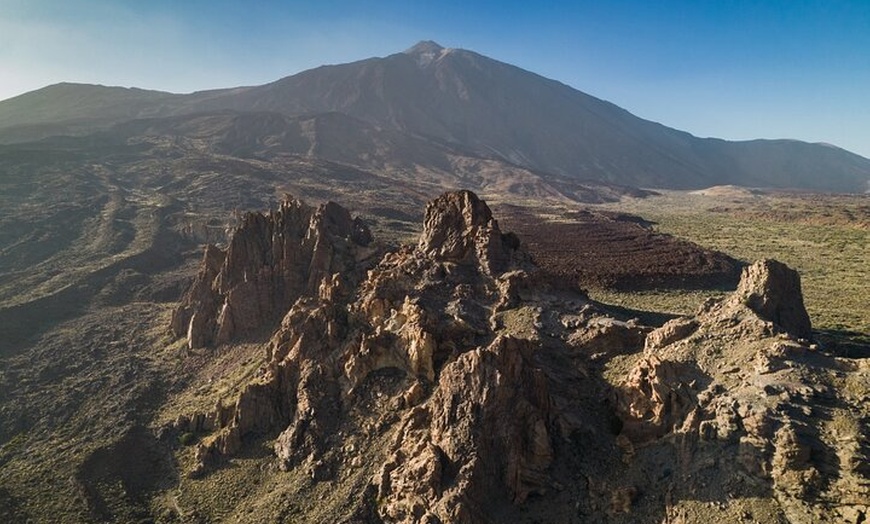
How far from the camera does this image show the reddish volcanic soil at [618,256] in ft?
186

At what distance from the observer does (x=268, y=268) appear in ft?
134

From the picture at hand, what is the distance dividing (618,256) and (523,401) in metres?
57.0

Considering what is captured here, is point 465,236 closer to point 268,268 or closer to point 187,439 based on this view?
point 268,268

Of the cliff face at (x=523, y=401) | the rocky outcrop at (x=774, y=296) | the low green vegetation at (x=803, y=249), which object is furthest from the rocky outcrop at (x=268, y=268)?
the low green vegetation at (x=803, y=249)

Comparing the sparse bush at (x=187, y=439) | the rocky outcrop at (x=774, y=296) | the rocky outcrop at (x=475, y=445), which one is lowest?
the sparse bush at (x=187, y=439)

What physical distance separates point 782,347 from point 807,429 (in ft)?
11.5

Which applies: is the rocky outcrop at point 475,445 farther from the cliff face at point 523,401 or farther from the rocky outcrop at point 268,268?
the rocky outcrop at point 268,268

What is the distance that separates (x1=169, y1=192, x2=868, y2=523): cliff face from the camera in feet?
56.8

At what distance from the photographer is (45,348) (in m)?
44.7

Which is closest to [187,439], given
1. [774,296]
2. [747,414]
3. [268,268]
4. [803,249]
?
[268,268]

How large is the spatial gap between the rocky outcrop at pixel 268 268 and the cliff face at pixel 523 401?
20.8 feet

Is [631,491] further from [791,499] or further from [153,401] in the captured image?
[153,401]

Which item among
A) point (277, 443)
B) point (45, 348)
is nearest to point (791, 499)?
point (277, 443)

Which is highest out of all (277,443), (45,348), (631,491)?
(631,491)
